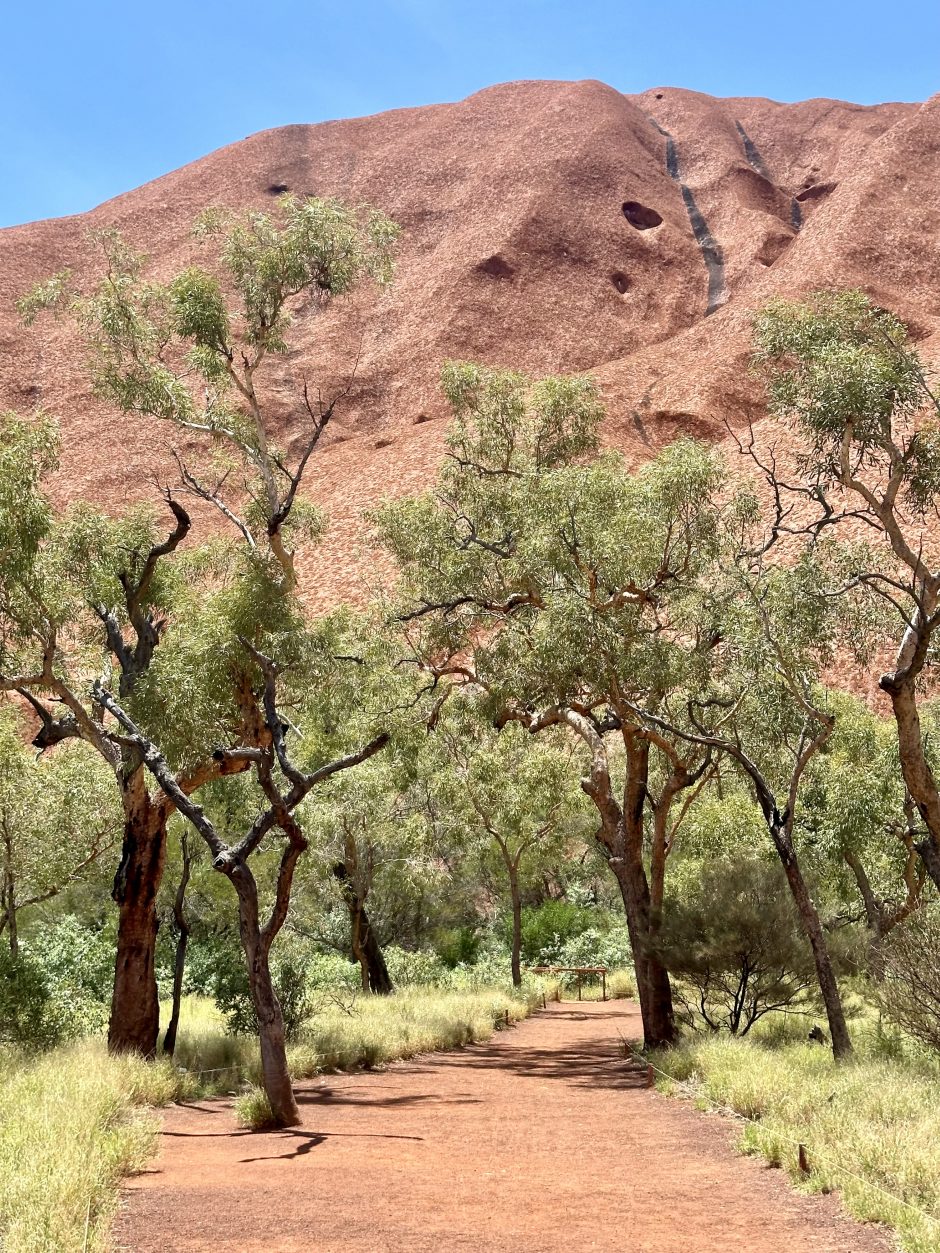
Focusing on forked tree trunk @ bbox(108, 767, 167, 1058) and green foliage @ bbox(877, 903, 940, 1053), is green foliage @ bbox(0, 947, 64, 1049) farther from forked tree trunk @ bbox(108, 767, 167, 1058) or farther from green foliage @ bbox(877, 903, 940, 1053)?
green foliage @ bbox(877, 903, 940, 1053)

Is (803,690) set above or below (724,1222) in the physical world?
above

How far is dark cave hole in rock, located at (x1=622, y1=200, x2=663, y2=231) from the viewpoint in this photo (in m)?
81.7

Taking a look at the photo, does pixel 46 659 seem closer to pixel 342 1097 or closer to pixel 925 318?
pixel 342 1097

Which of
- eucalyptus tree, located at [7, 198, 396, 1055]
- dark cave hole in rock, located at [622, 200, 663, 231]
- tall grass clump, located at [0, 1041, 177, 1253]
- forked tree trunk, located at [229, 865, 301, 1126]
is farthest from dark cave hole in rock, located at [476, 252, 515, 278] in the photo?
forked tree trunk, located at [229, 865, 301, 1126]

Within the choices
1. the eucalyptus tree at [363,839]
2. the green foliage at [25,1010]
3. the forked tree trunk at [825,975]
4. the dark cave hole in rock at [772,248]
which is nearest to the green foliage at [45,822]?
the green foliage at [25,1010]

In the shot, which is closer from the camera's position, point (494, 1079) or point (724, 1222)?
point (724, 1222)

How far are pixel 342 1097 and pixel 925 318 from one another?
2286 inches

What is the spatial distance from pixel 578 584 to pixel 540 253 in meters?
66.1

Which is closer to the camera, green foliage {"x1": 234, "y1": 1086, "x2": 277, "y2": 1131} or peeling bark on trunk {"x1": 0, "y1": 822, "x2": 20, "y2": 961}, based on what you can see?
green foliage {"x1": 234, "y1": 1086, "x2": 277, "y2": 1131}

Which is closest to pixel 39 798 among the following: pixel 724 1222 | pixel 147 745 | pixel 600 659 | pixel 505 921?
pixel 147 745

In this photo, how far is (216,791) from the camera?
A: 16781mm

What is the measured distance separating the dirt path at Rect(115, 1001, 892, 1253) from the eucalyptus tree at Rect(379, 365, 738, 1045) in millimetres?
4530

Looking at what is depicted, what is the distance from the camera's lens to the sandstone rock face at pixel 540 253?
5497cm

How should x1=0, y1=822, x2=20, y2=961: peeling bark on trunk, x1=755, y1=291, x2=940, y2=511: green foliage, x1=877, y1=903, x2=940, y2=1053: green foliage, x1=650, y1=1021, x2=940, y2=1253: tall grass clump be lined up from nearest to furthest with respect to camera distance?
x1=650, y1=1021, x2=940, y2=1253: tall grass clump, x1=755, y1=291, x2=940, y2=511: green foliage, x1=877, y1=903, x2=940, y2=1053: green foliage, x1=0, y1=822, x2=20, y2=961: peeling bark on trunk
